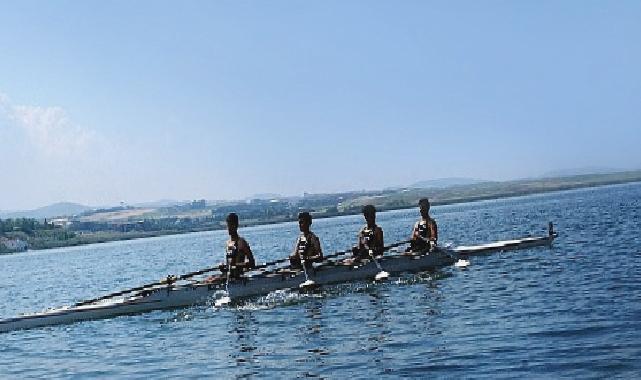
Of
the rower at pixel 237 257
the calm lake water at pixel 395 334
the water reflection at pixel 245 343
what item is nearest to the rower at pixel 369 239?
the calm lake water at pixel 395 334

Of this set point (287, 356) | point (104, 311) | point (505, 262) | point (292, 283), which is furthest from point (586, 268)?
point (104, 311)

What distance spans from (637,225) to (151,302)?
44460 mm

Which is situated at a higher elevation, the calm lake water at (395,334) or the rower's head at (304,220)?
the rower's head at (304,220)

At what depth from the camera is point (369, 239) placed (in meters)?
35.3

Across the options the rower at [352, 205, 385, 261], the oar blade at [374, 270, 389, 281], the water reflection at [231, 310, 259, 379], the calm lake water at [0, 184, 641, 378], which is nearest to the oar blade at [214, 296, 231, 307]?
the calm lake water at [0, 184, 641, 378]

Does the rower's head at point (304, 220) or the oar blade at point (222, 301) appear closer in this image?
the oar blade at point (222, 301)

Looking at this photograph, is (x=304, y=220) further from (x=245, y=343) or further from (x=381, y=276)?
(x=245, y=343)

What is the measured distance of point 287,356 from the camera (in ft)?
66.9

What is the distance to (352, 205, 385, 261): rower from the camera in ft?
115

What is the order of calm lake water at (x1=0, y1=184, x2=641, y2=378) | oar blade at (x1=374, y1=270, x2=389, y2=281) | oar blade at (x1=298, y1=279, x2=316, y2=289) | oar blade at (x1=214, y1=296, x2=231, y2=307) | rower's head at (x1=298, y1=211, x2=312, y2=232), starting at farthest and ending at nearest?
1. oar blade at (x1=374, y1=270, x2=389, y2=281)
2. oar blade at (x1=298, y1=279, x2=316, y2=289)
3. rower's head at (x1=298, y1=211, x2=312, y2=232)
4. oar blade at (x1=214, y1=296, x2=231, y2=307)
5. calm lake water at (x1=0, y1=184, x2=641, y2=378)

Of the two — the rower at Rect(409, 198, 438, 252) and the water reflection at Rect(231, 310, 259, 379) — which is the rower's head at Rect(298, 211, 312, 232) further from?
the rower at Rect(409, 198, 438, 252)

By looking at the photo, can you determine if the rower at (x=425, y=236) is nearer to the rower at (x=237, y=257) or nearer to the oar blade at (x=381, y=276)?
the oar blade at (x=381, y=276)

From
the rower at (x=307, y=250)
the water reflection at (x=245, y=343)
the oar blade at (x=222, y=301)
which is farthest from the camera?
the rower at (x=307, y=250)

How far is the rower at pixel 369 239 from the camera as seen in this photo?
115 ft
